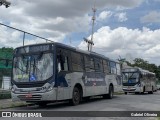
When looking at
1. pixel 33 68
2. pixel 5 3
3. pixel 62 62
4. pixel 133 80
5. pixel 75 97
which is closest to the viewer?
pixel 33 68

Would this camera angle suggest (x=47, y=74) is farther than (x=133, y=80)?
No

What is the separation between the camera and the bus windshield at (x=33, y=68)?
633 inches

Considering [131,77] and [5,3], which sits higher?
[5,3]

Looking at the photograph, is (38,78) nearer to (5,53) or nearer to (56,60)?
(56,60)

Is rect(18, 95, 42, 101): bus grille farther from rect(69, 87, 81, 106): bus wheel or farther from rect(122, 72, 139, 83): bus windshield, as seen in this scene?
rect(122, 72, 139, 83): bus windshield

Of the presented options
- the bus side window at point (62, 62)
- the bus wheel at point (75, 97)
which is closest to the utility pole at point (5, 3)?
the bus side window at point (62, 62)

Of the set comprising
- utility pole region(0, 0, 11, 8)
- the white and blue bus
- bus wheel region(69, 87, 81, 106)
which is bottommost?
bus wheel region(69, 87, 81, 106)

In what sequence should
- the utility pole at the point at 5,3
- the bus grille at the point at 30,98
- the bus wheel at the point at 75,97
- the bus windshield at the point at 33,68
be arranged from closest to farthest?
the bus grille at the point at 30,98 → the bus windshield at the point at 33,68 → the bus wheel at the point at 75,97 → the utility pole at the point at 5,3

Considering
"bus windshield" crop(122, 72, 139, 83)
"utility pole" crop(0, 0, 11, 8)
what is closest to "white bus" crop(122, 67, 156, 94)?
"bus windshield" crop(122, 72, 139, 83)

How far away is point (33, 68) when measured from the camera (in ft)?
53.5

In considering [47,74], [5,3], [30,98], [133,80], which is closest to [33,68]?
[47,74]

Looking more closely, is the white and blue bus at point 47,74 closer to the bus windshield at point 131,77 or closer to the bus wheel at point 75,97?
the bus wheel at point 75,97

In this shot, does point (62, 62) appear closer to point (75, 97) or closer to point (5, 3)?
point (75, 97)

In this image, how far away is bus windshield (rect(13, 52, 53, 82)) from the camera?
16.1 metres
